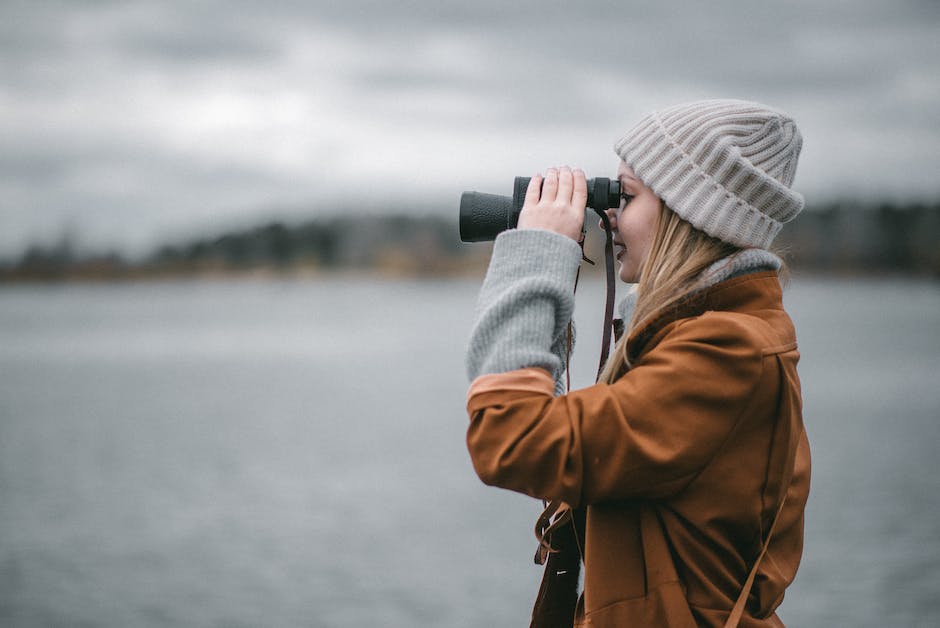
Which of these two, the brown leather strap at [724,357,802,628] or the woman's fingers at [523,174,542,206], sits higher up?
the woman's fingers at [523,174,542,206]

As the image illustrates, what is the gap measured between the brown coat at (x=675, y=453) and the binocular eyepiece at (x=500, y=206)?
236mm

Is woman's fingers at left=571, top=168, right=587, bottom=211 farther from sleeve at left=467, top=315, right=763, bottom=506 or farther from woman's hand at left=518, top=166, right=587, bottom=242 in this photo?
sleeve at left=467, top=315, right=763, bottom=506

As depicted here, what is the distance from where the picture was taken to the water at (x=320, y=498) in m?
6.36

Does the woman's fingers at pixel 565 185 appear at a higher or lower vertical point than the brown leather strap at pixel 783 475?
higher

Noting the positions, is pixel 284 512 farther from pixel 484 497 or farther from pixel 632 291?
pixel 632 291

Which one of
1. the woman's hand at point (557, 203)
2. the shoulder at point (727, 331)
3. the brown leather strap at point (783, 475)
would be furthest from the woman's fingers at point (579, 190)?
the brown leather strap at point (783, 475)

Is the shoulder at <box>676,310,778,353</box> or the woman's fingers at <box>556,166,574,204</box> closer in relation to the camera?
the shoulder at <box>676,310,778,353</box>

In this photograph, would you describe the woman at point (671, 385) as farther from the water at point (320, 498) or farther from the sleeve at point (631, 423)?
the water at point (320, 498)

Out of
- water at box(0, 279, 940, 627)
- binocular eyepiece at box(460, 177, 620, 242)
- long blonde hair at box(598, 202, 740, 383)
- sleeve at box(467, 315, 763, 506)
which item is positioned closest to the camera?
sleeve at box(467, 315, 763, 506)

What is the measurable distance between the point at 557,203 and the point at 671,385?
349mm

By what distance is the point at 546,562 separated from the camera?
1.58 m

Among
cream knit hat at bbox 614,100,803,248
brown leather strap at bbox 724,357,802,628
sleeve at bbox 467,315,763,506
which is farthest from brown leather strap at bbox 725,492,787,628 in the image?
cream knit hat at bbox 614,100,803,248

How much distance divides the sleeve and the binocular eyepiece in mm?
311

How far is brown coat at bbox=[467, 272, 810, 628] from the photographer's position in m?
1.23
